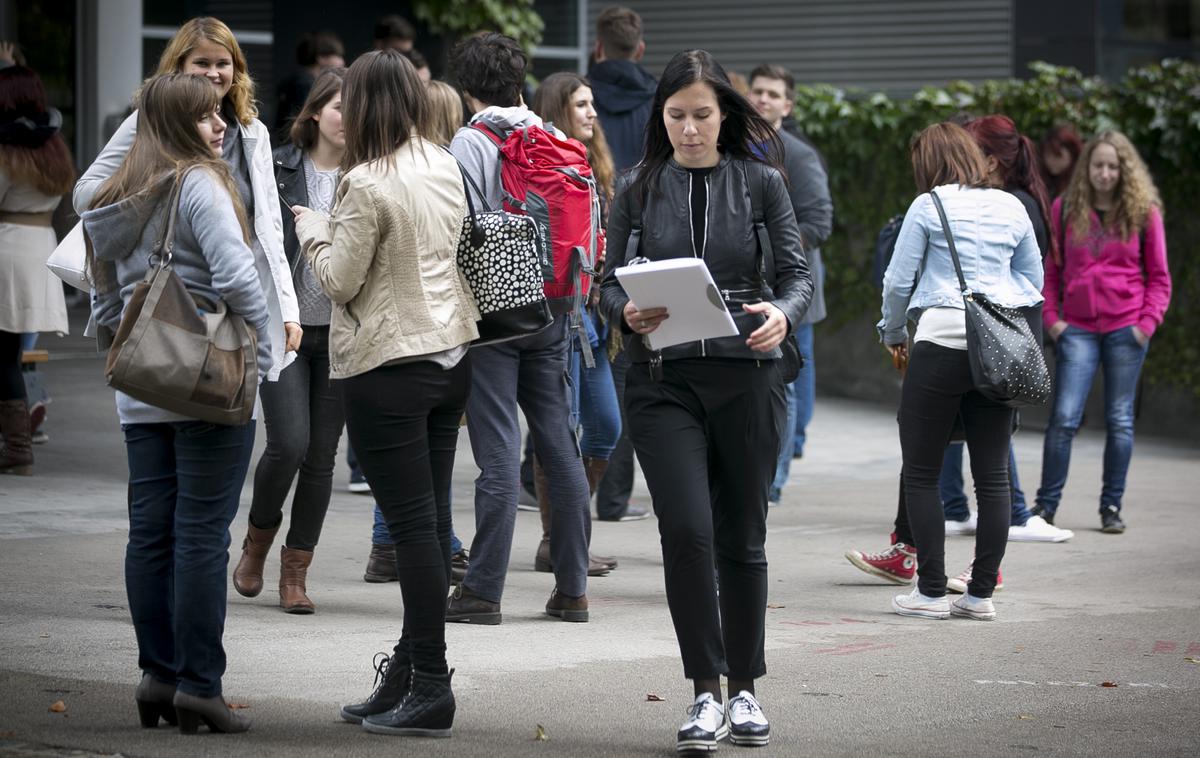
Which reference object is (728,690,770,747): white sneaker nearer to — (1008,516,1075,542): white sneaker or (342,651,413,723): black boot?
(342,651,413,723): black boot

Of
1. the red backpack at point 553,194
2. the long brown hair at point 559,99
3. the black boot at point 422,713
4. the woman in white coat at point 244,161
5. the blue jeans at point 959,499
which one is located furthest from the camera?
the blue jeans at point 959,499

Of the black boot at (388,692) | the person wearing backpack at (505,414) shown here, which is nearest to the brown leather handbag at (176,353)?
the black boot at (388,692)

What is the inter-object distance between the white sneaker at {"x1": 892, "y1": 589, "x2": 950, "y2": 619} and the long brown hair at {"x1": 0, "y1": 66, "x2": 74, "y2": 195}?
526cm

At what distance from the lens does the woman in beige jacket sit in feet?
16.5

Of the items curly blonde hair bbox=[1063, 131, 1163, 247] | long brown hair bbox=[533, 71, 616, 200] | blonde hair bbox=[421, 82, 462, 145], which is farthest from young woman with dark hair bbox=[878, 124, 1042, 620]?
curly blonde hair bbox=[1063, 131, 1163, 247]

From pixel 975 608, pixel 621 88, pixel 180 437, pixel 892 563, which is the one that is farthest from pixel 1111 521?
pixel 180 437

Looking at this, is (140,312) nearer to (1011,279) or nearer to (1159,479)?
(1011,279)

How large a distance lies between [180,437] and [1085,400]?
599cm

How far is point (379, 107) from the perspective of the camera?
16.9 feet

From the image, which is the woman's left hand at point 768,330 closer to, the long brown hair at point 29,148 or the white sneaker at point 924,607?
the white sneaker at point 924,607

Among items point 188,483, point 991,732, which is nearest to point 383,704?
point 188,483

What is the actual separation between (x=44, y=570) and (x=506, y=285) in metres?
2.94

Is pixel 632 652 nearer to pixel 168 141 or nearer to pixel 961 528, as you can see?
pixel 168 141

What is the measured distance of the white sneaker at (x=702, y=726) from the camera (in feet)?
16.0
